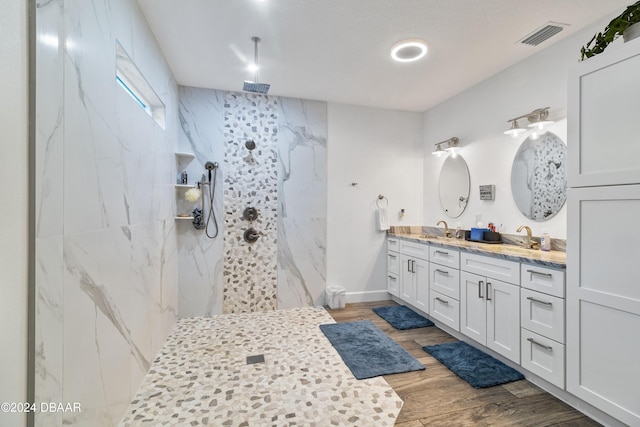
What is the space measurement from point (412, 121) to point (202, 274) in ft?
11.9

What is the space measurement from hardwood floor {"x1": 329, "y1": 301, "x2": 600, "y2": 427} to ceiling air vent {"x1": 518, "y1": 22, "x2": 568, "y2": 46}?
2.76 metres

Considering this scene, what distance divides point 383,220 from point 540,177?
6.18 feet

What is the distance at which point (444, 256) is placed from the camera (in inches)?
118

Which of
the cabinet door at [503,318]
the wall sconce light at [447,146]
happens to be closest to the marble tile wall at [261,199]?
the wall sconce light at [447,146]

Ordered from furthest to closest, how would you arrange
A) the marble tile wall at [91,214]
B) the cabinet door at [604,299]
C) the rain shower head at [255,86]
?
the rain shower head at [255,86] → the cabinet door at [604,299] → the marble tile wall at [91,214]

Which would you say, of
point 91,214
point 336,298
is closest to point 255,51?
point 91,214

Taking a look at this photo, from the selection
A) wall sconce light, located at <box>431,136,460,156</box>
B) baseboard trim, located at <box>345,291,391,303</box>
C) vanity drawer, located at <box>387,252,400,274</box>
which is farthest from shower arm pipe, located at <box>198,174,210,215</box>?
wall sconce light, located at <box>431,136,460,156</box>

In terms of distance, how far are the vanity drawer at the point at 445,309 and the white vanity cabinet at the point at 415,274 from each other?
10cm

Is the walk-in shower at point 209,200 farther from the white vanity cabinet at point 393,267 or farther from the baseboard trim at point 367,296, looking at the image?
the white vanity cabinet at point 393,267

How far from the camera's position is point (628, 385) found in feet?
5.03

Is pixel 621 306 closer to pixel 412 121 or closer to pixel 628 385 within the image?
pixel 628 385

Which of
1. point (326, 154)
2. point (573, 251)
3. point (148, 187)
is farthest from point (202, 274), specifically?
point (573, 251)

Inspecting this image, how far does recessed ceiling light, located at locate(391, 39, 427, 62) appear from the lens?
2.47 meters

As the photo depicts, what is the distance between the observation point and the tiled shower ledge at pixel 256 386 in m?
1.77
